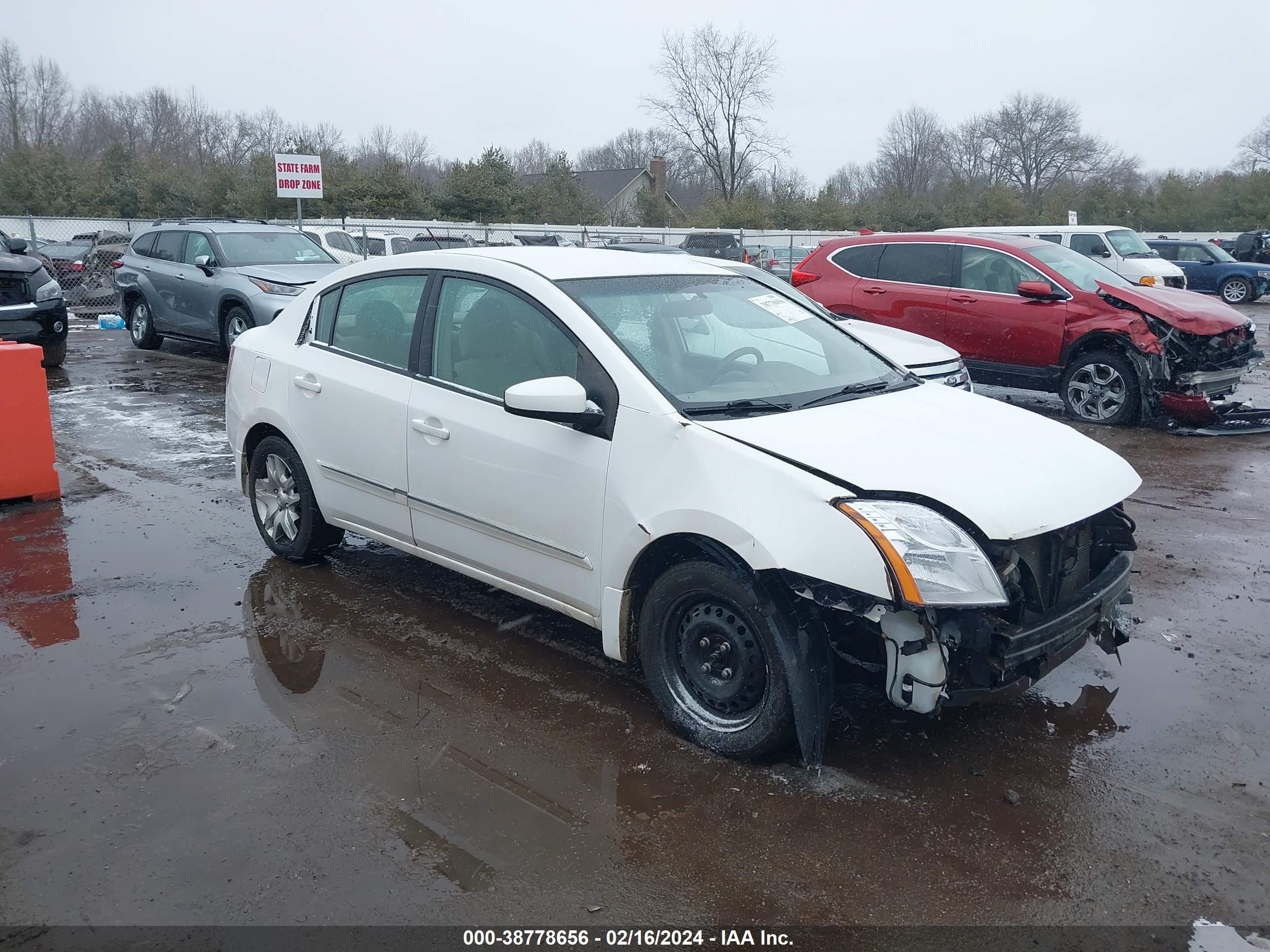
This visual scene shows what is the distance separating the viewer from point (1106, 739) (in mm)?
3883

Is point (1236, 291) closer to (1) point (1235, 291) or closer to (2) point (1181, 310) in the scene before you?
(1) point (1235, 291)

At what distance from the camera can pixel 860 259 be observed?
11336 millimetres

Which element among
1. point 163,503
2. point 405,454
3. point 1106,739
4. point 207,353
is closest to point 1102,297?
point 1106,739

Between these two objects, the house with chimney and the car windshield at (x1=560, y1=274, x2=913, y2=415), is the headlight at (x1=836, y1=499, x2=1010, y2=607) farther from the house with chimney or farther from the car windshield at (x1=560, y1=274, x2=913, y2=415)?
the house with chimney

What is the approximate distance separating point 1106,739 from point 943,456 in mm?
1271

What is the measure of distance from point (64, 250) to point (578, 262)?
22.9 m

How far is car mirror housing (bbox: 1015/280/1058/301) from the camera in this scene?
9844 millimetres

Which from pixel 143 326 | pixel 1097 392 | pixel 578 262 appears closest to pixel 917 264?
pixel 1097 392

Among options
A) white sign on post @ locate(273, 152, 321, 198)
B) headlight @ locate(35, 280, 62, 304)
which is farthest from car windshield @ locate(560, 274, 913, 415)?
white sign on post @ locate(273, 152, 321, 198)

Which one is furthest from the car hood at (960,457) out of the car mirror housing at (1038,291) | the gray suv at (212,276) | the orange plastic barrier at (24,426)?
the gray suv at (212,276)

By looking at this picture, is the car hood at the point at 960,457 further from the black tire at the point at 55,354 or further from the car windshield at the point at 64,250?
the car windshield at the point at 64,250

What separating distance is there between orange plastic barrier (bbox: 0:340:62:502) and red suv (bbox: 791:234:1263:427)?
24.6 ft

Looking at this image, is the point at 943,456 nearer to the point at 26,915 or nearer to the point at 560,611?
the point at 560,611

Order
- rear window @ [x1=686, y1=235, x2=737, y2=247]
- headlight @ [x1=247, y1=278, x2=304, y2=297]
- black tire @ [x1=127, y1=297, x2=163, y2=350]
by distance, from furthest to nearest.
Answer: rear window @ [x1=686, y1=235, x2=737, y2=247] < black tire @ [x1=127, y1=297, x2=163, y2=350] < headlight @ [x1=247, y1=278, x2=304, y2=297]
